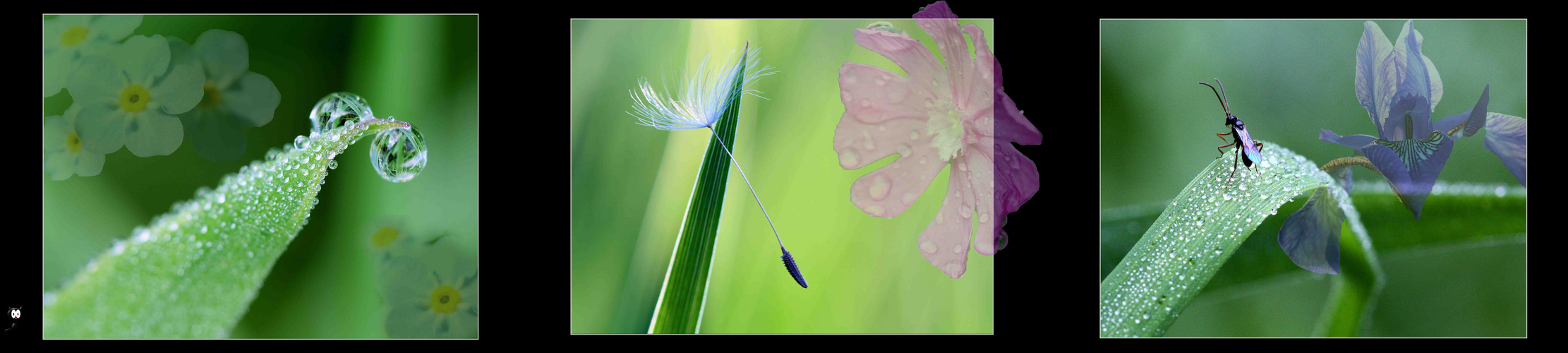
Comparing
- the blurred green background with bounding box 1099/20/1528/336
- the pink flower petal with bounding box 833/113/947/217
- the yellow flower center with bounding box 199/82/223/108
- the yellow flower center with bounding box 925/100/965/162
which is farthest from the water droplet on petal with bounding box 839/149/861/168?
the yellow flower center with bounding box 199/82/223/108

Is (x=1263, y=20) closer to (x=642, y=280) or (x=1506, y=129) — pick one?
(x=1506, y=129)

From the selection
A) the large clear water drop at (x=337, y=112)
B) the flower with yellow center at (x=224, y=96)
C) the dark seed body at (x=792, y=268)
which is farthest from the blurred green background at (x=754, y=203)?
the flower with yellow center at (x=224, y=96)

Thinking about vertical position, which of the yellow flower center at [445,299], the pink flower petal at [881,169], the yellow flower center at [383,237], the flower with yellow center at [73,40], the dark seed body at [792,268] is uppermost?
the flower with yellow center at [73,40]

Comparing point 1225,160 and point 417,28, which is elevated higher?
point 417,28

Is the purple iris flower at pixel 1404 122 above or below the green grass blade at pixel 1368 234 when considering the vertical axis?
above

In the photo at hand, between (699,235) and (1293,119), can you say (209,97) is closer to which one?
(699,235)

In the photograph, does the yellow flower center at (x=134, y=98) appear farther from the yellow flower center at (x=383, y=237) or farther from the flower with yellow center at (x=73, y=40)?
the yellow flower center at (x=383, y=237)

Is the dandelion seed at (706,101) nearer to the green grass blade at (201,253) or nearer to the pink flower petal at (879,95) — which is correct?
the pink flower petal at (879,95)

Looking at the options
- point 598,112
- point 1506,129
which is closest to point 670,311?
point 598,112
